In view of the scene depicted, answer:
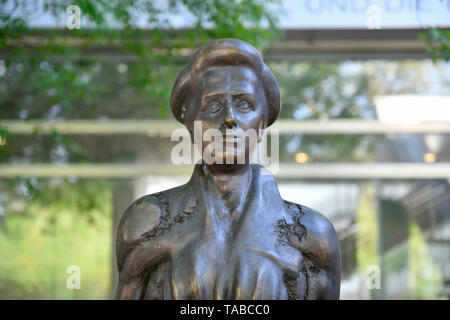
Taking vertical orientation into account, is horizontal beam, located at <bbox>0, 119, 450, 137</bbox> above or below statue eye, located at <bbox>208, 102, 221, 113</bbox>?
above

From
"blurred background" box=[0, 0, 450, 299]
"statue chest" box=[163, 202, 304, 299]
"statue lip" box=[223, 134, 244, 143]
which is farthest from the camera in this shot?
"blurred background" box=[0, 0, 450, 299]

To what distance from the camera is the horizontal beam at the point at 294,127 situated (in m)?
8.06

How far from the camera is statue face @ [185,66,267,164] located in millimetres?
2514

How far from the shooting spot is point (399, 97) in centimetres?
812

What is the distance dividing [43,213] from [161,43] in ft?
10.1

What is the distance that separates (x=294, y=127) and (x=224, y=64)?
18.2 feet

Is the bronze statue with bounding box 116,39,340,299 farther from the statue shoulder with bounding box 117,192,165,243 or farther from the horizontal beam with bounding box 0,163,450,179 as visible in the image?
the horizontal beam with bounding box 0,163,450,179

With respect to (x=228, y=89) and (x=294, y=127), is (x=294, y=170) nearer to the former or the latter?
(x=294, y=127)

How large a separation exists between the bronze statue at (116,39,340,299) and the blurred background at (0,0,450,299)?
5.30 metres

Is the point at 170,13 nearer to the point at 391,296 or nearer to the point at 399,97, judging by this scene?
the point at 399,97

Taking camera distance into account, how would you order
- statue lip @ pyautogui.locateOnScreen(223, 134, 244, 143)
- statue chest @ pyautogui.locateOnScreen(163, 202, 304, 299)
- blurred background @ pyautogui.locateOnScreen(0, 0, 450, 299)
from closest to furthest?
statue chest @ pyautogui.locateOnScreen(163, 202, 304, 299) < statue lip @ pyautogui.locateOnScreen(223, 134, 244, 143) < blurred background @ pyautogui.locateOnScreen(0, 0, 450, 299)

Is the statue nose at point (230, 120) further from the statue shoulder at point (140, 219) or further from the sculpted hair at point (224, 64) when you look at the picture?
the statue shoulder at point (140, 219)

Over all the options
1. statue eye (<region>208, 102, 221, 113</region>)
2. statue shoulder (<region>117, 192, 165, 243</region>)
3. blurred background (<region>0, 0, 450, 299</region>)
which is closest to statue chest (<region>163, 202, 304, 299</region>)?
statue shoulder (<region>117, 192, 165, 243</region>)
